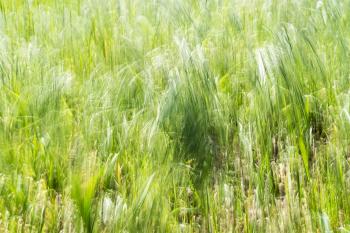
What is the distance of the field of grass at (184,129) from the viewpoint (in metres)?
1.55

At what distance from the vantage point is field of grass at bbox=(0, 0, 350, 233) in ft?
5.08

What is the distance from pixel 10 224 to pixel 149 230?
13.0 inches

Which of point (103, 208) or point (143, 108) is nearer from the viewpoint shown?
point (103, 208)

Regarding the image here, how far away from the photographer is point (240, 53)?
2168 mm

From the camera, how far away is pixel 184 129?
1.76m

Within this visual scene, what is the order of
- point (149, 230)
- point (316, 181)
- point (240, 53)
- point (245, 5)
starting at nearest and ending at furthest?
point (149, 230), point (316, 181), point (240, 53), point (245, 5)

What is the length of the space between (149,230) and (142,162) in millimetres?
233

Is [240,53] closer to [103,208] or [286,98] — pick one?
[286,98]

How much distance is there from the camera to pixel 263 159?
174 centimetres

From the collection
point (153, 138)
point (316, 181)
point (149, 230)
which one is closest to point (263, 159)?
point (316, 181)

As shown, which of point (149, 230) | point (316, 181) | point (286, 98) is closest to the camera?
point (149, 230)

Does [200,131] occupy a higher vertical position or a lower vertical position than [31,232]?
higher

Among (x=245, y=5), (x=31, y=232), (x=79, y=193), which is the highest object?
(x=245, y=5)

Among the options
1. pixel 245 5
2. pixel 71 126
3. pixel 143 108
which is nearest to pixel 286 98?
pixel 143 108
